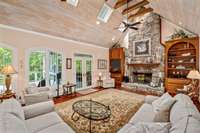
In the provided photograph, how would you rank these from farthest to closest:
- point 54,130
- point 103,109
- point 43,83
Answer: point 43,83 < point 103,109 < point 54,130

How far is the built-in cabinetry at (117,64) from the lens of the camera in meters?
8.39

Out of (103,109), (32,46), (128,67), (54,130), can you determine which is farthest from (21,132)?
(128,67)

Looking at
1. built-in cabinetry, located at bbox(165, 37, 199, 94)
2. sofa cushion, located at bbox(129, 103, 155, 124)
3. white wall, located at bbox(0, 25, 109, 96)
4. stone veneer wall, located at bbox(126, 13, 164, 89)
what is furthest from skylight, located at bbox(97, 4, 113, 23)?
sofa cushion, located at bbox(129, 103, 155, 124)

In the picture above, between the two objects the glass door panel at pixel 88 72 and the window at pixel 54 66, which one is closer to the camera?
the window at pixel 54 66

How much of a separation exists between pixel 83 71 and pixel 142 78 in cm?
368

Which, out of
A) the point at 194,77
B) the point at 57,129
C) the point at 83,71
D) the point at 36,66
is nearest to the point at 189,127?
the point at 57,129

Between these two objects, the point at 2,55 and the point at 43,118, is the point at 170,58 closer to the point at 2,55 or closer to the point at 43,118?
the point at 43,118

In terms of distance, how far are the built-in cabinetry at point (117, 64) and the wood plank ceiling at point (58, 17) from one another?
7.17ft

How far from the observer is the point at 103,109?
305cm

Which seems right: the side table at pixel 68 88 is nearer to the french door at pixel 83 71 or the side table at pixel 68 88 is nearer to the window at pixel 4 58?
the french door at pixel 83 71

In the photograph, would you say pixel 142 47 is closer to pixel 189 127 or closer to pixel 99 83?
pixel 99 83

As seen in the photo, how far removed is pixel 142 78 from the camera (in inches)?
302

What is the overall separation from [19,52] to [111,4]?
4060 millimetres

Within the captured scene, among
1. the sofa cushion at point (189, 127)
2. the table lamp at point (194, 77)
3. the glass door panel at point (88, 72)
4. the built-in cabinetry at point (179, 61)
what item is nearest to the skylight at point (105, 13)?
the glass door panel at point (88, 72)
